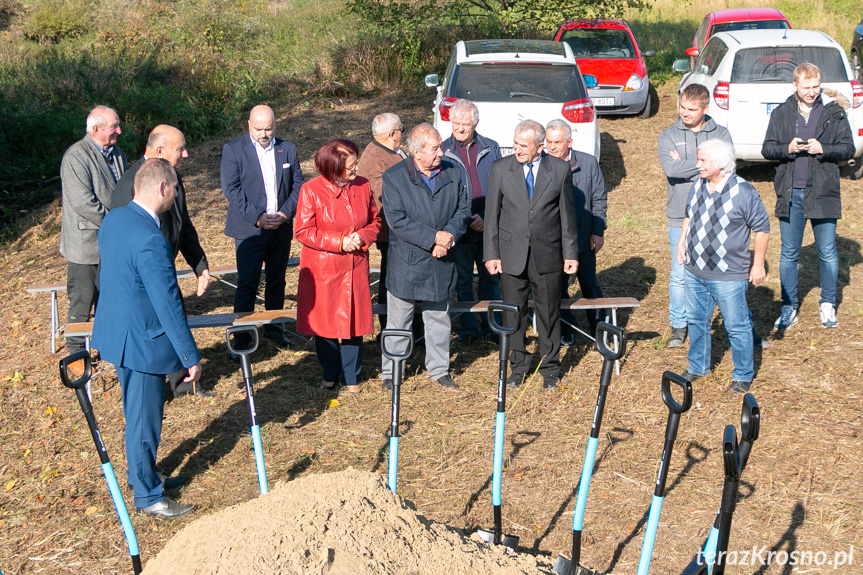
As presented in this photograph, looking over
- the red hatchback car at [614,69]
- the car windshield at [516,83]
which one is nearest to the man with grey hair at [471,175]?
the car windshield at [516,83]

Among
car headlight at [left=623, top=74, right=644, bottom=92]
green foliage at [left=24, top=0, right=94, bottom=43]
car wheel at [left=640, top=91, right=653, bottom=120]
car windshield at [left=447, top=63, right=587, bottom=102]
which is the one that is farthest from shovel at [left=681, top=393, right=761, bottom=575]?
green foliage at [left=24, top=0, right=94, bottom=43]

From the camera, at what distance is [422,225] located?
5883 mm

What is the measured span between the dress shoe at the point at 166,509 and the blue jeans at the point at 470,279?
3.08 metres

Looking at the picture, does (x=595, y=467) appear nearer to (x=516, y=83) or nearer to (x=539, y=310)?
(x=539, y=310)

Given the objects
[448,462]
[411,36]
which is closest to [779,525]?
[448,462]

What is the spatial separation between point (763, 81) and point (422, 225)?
286 inches

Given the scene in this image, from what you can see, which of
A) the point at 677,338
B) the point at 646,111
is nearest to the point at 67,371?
the point at 677,338

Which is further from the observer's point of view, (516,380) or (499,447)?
(516,380)

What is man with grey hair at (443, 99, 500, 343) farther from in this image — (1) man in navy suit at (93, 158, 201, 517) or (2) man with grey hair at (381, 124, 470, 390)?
(1) man in navy suit at (93, 158, 201, 517)

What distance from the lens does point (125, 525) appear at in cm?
380

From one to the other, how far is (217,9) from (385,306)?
14.4 meters

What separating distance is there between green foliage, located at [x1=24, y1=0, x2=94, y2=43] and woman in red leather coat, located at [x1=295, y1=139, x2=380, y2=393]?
61.2ft

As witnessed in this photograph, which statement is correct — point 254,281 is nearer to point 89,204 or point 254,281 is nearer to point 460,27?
point 89,204

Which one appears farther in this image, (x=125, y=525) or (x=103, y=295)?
(x=103, y=295)
